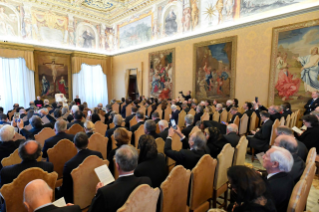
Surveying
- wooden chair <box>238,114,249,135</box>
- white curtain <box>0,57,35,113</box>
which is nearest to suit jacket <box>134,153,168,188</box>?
wooden chair <box>238,114,249,135</box>

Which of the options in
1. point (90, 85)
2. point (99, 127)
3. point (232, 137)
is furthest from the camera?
point (90, 85)

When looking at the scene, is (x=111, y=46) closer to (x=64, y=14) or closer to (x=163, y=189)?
(x=64, y=14)

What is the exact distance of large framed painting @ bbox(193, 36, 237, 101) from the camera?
8.67 metres

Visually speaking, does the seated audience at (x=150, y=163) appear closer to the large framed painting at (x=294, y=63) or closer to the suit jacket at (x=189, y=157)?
the suit jacket at (x=189, y=157)

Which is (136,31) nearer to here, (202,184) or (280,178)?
(202,184)

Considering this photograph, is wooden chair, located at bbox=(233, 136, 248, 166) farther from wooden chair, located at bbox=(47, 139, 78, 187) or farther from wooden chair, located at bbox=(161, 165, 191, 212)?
wooden chair, located at bbox=(47, 139, 78, 187)

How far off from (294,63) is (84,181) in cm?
815

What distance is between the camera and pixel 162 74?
11.8 meters

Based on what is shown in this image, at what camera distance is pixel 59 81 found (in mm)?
13266

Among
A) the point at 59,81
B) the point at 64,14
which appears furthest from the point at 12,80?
the point at 64,14

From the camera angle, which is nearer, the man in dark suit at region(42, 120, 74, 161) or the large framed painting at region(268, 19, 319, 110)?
the man in dark suit at region(42, 120, 74, 161)

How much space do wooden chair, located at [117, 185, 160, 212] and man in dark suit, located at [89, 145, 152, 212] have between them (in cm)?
18

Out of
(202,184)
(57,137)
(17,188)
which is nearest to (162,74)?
(57,137)

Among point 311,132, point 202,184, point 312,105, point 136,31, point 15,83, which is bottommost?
point 202,184
